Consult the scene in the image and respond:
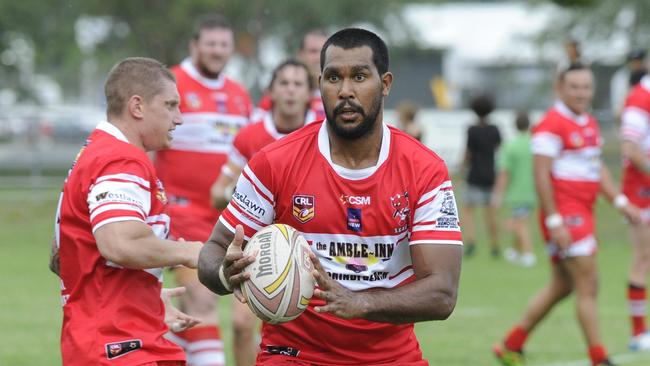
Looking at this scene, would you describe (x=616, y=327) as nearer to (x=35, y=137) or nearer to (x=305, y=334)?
(x=305, y=334)

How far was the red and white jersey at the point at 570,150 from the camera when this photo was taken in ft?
32.5

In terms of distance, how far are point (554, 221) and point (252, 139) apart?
2.67 metres

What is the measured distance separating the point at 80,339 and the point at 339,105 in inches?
62.2

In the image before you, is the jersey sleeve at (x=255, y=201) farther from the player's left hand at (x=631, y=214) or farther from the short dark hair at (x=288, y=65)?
the player's left hand at (x=631, y=214)

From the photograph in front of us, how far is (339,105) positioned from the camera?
514 centimetres

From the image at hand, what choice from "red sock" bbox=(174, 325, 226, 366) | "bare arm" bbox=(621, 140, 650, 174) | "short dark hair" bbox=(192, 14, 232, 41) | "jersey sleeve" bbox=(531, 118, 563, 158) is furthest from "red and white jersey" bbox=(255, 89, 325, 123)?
"bare arm" bbox=(621, 140, 650, 174)

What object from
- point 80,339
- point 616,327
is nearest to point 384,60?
point 80,339

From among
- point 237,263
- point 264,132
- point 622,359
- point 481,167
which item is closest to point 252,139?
point 264,132

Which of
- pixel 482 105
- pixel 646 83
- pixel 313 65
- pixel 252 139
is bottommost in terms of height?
pixel 252 139

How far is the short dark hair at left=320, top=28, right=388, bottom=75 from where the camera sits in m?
5.20

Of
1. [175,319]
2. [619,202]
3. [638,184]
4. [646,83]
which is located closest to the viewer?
Result: [175,319]

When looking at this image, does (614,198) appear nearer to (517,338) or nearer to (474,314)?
(517,338)

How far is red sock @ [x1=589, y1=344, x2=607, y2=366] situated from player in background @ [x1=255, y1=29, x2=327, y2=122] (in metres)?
2.86

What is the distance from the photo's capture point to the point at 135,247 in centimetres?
534
